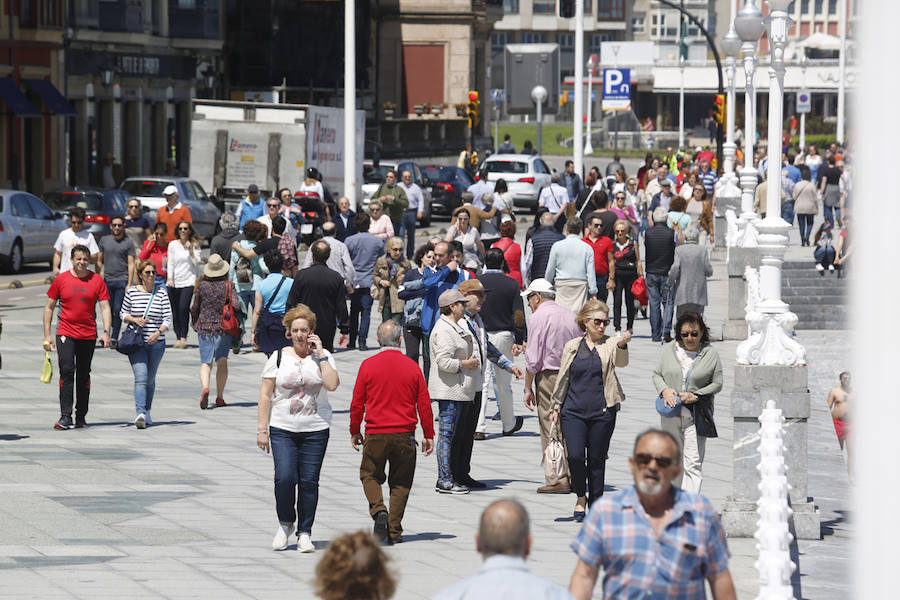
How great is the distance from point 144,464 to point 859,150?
10920mm

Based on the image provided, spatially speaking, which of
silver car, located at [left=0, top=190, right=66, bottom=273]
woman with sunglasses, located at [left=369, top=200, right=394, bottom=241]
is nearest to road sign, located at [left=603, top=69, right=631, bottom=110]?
silver car, located at [left=0, top=190, right=66, bottom=273]

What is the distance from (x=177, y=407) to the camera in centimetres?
1552

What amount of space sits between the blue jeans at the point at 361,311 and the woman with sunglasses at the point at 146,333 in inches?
214

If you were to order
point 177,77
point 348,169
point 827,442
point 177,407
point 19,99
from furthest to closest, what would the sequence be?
point 177,77
point 19,99
point 348,169
point 177,407
point 827,442

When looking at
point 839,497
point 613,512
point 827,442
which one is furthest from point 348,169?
point 613,512

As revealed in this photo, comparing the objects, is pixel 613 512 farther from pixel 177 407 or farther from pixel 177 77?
pixel 177 77

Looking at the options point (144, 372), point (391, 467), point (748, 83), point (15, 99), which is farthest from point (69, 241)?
point (15, 99)

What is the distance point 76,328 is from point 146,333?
598mm

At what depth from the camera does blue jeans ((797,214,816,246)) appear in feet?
114

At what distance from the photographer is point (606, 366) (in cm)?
1054

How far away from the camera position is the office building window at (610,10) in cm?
13788

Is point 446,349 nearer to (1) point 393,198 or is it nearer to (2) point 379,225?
(2) point 379,225

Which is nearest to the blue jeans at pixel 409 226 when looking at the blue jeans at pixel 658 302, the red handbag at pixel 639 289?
the blue jeans at pixel 658 302

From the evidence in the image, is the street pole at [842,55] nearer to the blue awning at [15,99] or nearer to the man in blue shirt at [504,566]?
the man in blue shirt at [504,566]
